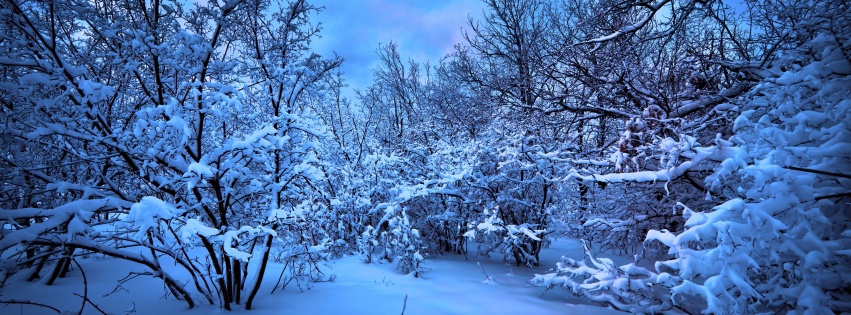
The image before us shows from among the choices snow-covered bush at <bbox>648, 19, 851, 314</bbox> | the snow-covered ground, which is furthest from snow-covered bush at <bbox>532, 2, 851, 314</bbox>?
the snow-covered ground

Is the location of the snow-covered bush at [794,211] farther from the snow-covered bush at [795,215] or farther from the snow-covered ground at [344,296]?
the snow-covered ground at [344,296]

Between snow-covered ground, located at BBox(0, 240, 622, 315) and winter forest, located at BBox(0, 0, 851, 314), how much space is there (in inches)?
1.7

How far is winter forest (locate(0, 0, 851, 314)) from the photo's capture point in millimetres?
2307

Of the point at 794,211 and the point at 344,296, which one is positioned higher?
the point at 794,211

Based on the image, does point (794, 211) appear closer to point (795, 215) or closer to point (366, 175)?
point (795, 215)

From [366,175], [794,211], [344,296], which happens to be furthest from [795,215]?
[366,175]

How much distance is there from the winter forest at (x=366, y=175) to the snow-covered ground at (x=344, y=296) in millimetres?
43

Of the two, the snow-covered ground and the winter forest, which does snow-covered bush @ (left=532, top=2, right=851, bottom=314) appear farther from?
the snow-covered ground

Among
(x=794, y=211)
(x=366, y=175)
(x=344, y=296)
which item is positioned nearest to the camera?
(x=794, y=211)

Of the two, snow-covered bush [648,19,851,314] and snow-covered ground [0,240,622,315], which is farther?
snow-covered ground [0,240,622,315]

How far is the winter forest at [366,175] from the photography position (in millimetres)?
2307

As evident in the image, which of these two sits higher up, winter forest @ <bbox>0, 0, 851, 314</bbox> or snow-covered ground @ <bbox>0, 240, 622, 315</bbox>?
winter forest @ <bbox>0, 0, 851, 314</bbox>

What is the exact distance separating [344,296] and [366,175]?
3653 millimetres

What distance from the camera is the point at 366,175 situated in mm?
7473
